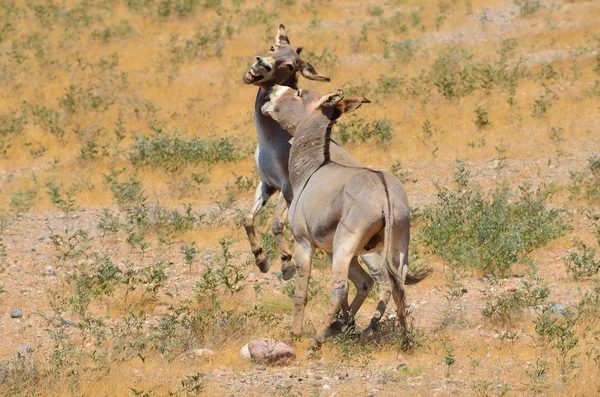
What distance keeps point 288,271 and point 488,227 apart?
11.0 feet

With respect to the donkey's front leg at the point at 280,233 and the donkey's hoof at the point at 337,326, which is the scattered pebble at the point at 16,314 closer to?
the donkey's front leg at the point at 280,233

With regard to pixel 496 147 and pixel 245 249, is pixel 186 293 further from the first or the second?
pixel 496 147

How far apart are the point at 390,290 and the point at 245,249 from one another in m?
4.52

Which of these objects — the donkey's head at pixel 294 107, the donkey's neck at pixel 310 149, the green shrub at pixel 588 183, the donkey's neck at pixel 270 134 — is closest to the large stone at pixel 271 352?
the donkey's neck at pixel 310 149

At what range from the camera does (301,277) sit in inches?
361

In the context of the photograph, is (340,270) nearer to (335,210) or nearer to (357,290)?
(335,210)

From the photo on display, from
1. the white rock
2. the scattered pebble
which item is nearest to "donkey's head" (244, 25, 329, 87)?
the white rock

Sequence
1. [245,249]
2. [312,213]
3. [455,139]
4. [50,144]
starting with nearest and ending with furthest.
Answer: [312,213] → [245,249] → [455,139] → [50,144]

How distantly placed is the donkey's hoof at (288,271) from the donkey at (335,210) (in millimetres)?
1225

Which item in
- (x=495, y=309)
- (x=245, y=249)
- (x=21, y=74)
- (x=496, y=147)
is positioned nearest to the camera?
(x=495, y=309)

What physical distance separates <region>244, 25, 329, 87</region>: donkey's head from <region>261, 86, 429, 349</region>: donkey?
0.53m

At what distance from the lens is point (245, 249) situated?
521 inches

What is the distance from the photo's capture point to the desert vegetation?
8.54m

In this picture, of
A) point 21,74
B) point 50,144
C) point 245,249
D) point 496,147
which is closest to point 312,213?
point 245,249
